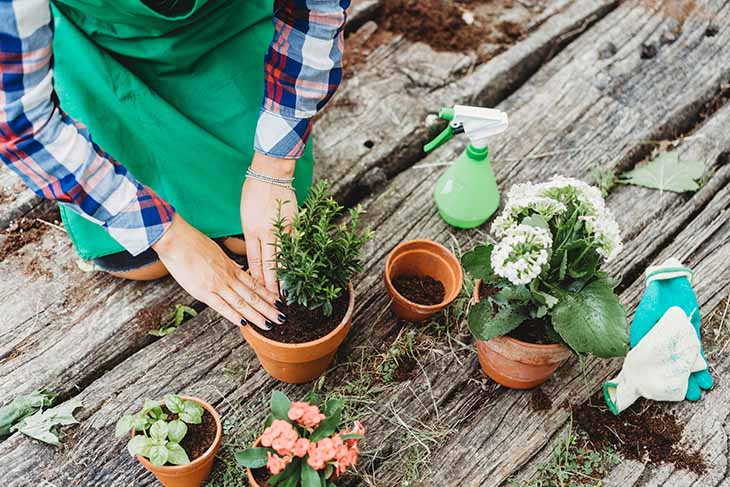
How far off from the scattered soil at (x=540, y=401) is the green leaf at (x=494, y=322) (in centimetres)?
31

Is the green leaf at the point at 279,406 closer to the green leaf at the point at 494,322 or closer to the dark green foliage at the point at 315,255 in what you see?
the dark green foliage at the point at 315,255

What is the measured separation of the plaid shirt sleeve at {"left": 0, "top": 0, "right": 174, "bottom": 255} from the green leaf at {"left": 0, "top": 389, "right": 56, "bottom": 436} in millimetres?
565

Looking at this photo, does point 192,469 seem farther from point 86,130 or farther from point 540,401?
point 540,401

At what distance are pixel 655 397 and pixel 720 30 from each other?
173 centimetres

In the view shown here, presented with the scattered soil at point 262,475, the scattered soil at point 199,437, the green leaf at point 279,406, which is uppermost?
the green leaf at point 279,406

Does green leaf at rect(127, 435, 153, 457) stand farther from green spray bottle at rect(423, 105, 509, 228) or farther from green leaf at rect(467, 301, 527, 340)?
green spray bottle at rect(423, 105, 509, 228)

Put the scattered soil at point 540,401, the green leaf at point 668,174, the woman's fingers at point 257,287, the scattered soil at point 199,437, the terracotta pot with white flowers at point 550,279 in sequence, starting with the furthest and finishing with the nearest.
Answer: the green leaf at point 668,174
the scattered soil at point 540,401
the woman's fingers at point 257,287
the scattered soil at point 199,437
the terracotta pot with white flowers at point 550,279

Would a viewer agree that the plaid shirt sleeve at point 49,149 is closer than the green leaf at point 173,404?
Yes

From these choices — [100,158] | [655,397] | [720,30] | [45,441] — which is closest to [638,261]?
[655,397]

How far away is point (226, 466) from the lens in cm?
177

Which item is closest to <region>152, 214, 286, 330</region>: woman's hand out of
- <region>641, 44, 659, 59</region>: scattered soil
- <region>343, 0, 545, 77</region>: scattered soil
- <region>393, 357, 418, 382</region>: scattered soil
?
<region>393, 357, 418, 382</region>: scattered soil

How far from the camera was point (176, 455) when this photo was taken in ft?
5.32

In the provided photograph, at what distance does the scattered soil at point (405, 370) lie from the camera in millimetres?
1930

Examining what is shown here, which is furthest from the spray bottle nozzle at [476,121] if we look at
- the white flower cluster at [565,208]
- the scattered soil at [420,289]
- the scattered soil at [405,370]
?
the scattered soil at [405,370]
